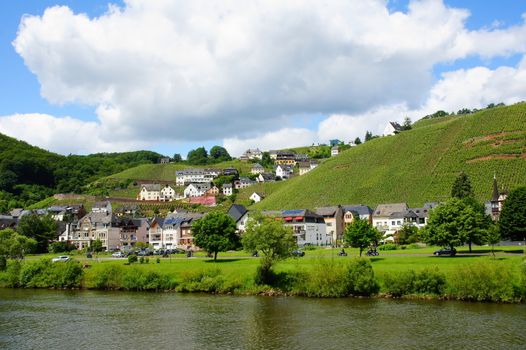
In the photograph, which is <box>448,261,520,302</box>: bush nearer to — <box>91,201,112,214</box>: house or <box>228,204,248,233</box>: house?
<box>228,204,248,233</box>: house

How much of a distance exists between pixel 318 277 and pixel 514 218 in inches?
1463

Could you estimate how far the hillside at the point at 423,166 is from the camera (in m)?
138

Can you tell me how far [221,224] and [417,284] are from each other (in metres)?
36.0

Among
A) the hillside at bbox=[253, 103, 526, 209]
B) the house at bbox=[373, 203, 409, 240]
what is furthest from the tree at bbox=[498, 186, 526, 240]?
the hillside at bbox=[253, 103, 526, 209]

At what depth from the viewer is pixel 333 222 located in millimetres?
123500

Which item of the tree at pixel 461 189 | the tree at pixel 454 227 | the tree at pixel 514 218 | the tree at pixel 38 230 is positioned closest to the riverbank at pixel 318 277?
the tree at pixel 454 227

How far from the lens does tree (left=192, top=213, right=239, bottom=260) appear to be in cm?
7975

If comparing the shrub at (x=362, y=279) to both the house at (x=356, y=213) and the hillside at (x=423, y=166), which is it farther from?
the hillside at (x=423, y=166)

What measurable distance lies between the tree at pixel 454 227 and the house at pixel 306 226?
4418 cm

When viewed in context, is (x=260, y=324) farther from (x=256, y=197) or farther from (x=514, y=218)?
(x=256, y=197)

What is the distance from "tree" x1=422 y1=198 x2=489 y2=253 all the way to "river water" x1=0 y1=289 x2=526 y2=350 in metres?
19.5

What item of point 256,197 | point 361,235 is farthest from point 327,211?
point 256,197

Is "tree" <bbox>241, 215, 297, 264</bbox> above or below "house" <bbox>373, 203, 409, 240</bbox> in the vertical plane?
below

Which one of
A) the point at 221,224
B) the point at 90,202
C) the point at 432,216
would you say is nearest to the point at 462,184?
the point at 432,216
